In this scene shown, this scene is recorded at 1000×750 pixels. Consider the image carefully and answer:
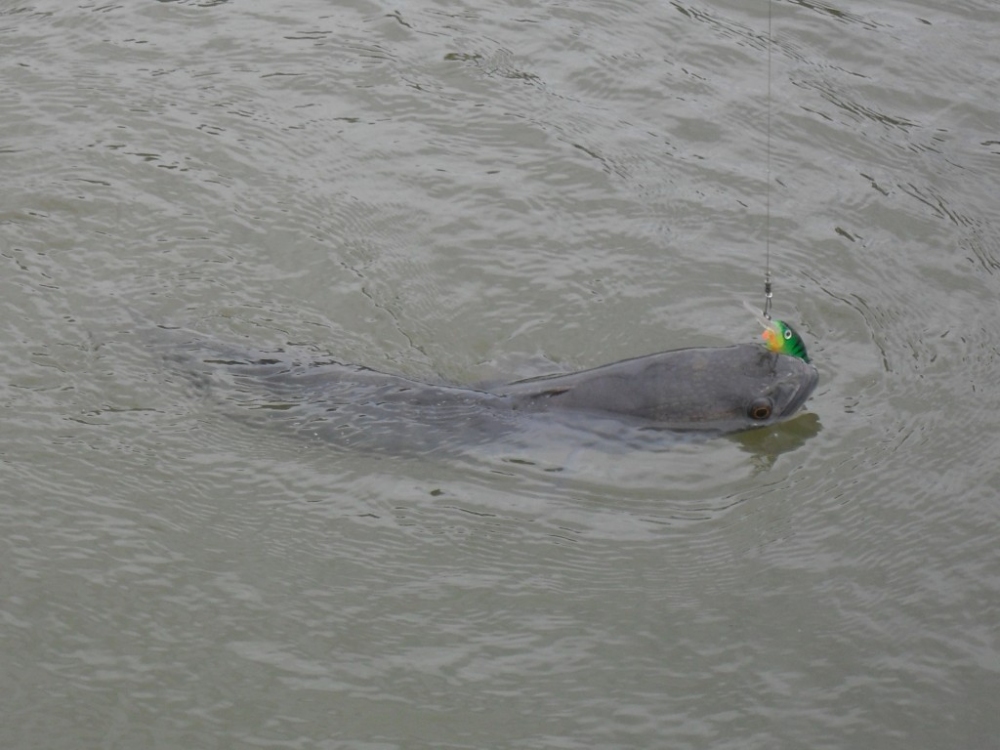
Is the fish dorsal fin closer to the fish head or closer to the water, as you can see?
the water

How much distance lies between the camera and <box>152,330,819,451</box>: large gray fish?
6.30 metres

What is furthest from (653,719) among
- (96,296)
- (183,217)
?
Result: (183,217)

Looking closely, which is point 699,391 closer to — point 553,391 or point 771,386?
point 771,386

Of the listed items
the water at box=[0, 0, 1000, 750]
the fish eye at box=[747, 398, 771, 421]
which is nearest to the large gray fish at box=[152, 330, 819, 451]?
the fish eye at box=[747, 398, 771, 421]

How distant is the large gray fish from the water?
152mm

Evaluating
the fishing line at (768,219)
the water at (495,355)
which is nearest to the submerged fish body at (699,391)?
the water at (495,355)

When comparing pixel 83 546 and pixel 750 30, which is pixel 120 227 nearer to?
pixel 83 546

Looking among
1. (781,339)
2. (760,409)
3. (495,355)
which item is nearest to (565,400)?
(495,355)

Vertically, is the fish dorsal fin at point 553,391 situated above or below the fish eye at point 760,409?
below

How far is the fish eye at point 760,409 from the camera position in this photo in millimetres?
6340

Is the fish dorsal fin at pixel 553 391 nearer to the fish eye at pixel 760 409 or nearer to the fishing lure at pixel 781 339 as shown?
the fish eye at pixel 760 409

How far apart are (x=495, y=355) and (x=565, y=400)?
0.66 m

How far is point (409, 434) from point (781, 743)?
2416 millimetres

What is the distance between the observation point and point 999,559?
562 centimetres
